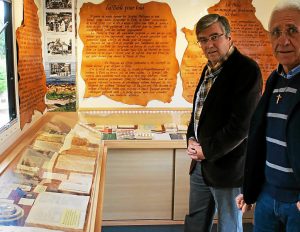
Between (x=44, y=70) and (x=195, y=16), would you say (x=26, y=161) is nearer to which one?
(x=44, y=70)

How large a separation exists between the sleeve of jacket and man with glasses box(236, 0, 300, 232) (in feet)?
0.98

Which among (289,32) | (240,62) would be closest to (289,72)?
(289,32)

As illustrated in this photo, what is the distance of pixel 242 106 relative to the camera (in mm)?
1803

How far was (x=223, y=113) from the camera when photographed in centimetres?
187

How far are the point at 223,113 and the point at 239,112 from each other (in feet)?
0.30

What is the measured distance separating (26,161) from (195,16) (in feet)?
6.78

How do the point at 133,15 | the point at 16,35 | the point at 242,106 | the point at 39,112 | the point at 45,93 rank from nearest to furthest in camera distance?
the point at 242,106
the point at 16,35
the point at 39,112
the point at 45,93
the point at 133,15

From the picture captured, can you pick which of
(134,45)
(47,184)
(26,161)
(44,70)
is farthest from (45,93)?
(47,184)

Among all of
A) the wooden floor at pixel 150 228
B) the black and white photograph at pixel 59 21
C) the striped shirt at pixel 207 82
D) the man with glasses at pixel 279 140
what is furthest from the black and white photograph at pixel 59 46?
the man with glasses at pixel 279 140

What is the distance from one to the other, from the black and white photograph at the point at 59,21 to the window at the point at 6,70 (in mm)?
998

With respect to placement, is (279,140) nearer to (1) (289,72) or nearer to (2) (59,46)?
(1) (289,72)

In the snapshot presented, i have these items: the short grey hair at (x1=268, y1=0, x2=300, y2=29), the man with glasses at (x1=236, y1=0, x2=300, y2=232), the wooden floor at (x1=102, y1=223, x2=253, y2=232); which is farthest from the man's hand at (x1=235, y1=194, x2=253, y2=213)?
the wooden floor at (x1=102, y1=223, x2=253, y2=232)

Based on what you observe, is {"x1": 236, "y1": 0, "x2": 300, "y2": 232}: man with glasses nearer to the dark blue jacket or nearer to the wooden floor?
the dark blue jacket

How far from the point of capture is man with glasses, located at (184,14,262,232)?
1.81 m
